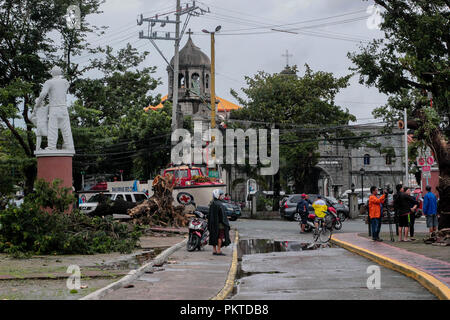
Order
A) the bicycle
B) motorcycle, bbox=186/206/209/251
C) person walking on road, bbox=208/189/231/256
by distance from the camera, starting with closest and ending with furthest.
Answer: person walking on road, bbox=208/189/231/256, motorcycle, bbox=186/206/209/251, the bicycle

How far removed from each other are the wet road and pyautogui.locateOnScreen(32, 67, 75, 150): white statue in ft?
21.8

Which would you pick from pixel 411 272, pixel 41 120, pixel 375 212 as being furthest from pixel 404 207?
pixel 41 120

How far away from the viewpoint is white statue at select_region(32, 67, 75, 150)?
1906cm

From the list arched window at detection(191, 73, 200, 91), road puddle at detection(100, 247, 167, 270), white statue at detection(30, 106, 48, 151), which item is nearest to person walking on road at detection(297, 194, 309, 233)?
road puddle at detection(100, 247, 167, 270)

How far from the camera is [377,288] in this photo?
33.8 feet

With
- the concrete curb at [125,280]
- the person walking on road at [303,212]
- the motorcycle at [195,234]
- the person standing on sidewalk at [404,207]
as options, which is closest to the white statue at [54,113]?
the motorcycle at [195,234]

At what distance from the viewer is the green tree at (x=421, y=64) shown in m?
19.3

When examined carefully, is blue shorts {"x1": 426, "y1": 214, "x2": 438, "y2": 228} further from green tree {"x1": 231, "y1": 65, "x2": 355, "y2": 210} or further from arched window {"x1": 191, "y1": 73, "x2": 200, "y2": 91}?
arched window {"x1": 191, "y1": 73, "x2": 200, "y2": 91}

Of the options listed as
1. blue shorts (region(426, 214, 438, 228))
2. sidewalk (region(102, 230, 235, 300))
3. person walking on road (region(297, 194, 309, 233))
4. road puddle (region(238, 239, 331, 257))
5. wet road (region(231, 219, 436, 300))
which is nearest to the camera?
sidewalk (region(102, 230, 235, 300))

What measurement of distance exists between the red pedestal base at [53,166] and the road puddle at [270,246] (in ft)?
18.8

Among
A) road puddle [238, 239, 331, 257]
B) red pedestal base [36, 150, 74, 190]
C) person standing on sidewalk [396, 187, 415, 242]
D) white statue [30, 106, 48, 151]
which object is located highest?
white statue [30, 106, 48, 151]

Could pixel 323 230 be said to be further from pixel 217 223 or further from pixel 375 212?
pixel 217 223
